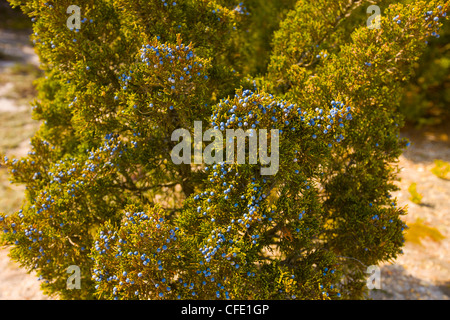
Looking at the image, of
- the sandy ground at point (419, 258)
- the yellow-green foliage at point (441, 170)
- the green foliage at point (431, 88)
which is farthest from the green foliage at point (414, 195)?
the green foliage at point (431, 88)

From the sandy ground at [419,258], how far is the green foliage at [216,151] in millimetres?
2874

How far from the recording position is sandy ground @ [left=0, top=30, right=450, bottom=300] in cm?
756

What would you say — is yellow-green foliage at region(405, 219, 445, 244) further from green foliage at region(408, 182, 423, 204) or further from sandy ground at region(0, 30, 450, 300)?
green foliage at region(408, 182, 423, 204)

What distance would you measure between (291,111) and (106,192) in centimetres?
329

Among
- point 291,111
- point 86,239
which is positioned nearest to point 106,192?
point 86,239

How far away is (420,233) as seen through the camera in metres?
9.12

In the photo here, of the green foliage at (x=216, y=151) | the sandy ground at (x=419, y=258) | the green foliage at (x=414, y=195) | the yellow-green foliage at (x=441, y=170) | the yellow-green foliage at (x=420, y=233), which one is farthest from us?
Answer: the yellow-green foliage at (x=441, y=170)

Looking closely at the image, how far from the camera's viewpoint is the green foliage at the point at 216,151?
4105 mm

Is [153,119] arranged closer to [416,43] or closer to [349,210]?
[349,210]

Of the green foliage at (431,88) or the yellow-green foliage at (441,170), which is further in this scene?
the green foliage at (431,88)

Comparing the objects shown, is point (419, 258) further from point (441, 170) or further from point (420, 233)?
point (441, 170)

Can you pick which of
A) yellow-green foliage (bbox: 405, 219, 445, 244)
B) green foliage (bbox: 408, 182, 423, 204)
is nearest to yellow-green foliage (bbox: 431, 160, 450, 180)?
green foliage (bbox: 408, 182, 423, 204)

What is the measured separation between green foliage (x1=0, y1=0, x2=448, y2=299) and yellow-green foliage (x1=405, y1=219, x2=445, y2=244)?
451cm

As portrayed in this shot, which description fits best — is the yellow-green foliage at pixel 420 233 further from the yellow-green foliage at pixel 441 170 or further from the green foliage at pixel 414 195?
the yellow-green foliage at pixel 441 170
